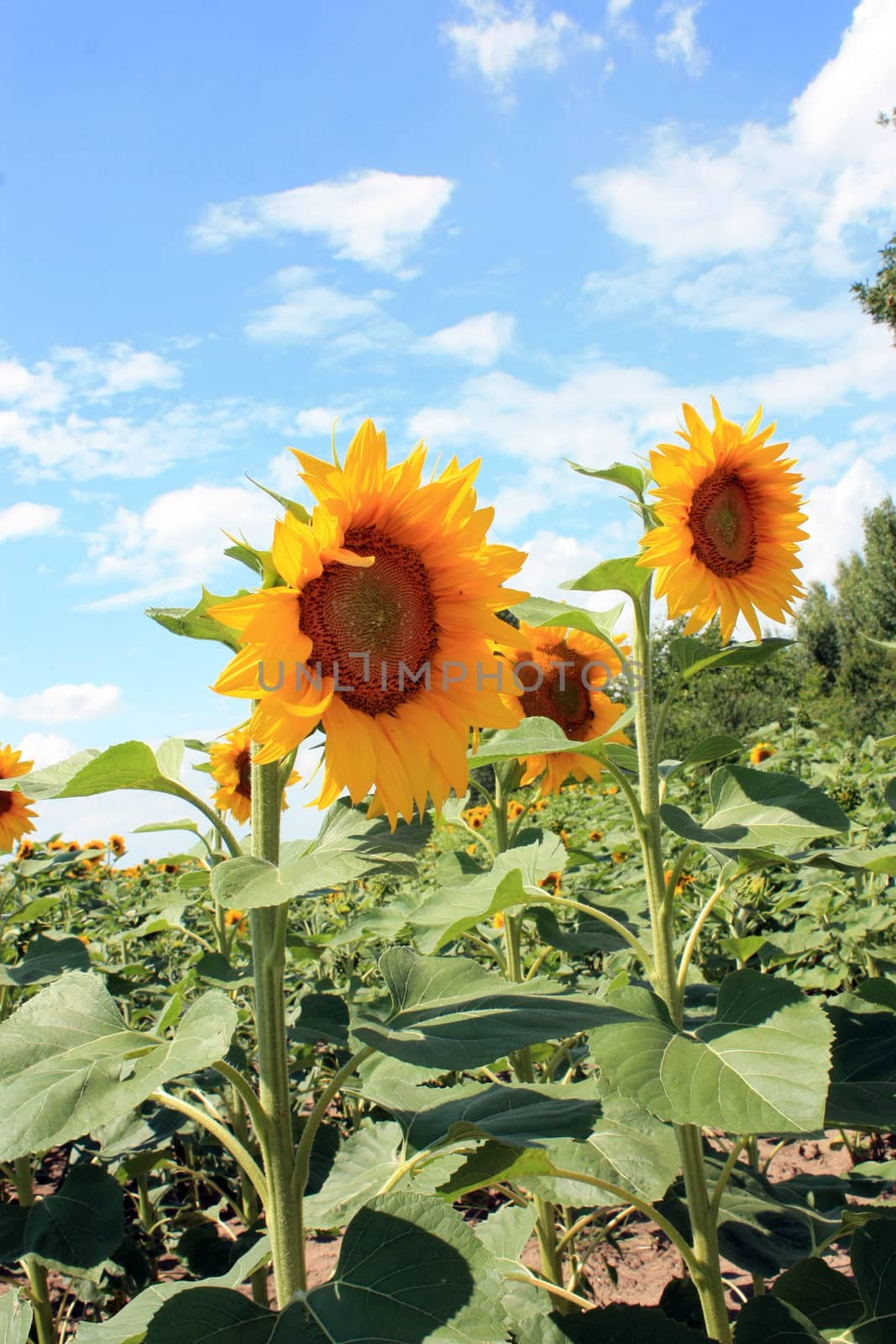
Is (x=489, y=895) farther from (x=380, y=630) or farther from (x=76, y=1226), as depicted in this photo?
(x=76, y=1226)

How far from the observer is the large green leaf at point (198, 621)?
1.42m

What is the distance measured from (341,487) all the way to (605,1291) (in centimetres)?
277

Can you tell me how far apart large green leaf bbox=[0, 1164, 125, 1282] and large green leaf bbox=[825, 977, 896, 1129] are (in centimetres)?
165

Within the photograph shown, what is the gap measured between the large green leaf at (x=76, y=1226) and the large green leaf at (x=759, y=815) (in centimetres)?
165

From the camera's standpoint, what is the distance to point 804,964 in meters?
4.61

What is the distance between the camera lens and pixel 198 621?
1.44m

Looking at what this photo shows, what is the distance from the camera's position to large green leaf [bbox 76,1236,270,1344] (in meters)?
1.46

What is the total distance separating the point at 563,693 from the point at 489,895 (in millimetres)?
1454

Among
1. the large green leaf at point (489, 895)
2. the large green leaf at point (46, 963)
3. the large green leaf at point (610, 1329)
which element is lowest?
the large green leaf at point (610, 1329)

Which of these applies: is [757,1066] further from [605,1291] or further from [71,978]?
[605,1291]

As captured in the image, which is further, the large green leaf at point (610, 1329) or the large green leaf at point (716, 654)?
the large green leaf at point (716, 654)

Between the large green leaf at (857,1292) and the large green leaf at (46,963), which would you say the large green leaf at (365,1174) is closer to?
the large green leaf at (857,1292)

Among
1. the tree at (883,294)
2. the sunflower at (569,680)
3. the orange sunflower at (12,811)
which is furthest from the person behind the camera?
the tree at (883,294)

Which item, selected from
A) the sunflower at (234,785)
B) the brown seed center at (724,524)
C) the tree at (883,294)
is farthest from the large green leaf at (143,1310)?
the tree at (883,294)
